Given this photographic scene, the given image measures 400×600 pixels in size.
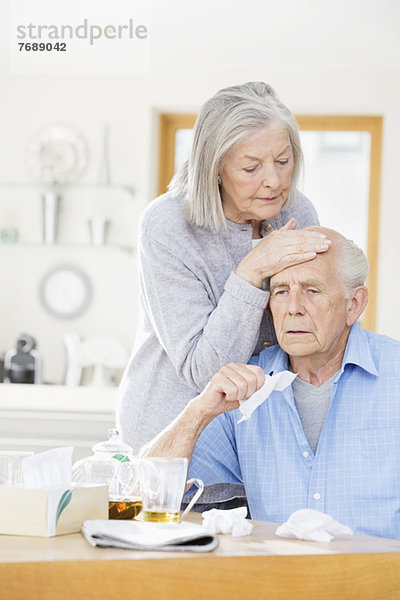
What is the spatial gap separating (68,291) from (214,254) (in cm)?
248

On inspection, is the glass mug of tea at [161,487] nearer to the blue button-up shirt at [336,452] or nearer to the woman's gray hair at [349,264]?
the blue button-up shirt at [336,452]

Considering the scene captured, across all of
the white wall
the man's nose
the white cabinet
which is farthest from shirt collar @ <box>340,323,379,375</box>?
the white wall

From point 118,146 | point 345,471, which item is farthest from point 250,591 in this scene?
point 118,146

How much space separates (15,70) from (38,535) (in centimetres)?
366

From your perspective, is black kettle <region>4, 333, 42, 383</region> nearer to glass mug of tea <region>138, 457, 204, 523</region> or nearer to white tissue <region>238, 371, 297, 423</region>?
white tissue <region>238, 371, 297, 423</region>

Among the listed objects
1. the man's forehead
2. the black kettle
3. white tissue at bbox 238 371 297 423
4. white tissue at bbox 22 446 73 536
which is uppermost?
the man's forehead

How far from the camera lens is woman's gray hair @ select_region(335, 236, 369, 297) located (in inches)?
74.9

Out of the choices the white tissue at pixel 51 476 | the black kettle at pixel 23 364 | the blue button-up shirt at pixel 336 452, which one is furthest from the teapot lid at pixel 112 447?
the black kettle at pixel 23 364

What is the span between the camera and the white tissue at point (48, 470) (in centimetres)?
125

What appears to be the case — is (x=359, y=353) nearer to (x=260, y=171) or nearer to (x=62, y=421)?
(x=260, y=171)

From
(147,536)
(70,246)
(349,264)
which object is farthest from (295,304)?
(70,246)

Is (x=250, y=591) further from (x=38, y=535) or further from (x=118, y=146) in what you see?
(x=118, y=146)

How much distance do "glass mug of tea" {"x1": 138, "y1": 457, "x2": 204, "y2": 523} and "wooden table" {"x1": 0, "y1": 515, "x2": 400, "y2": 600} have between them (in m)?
0.14

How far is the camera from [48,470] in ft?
4.20
